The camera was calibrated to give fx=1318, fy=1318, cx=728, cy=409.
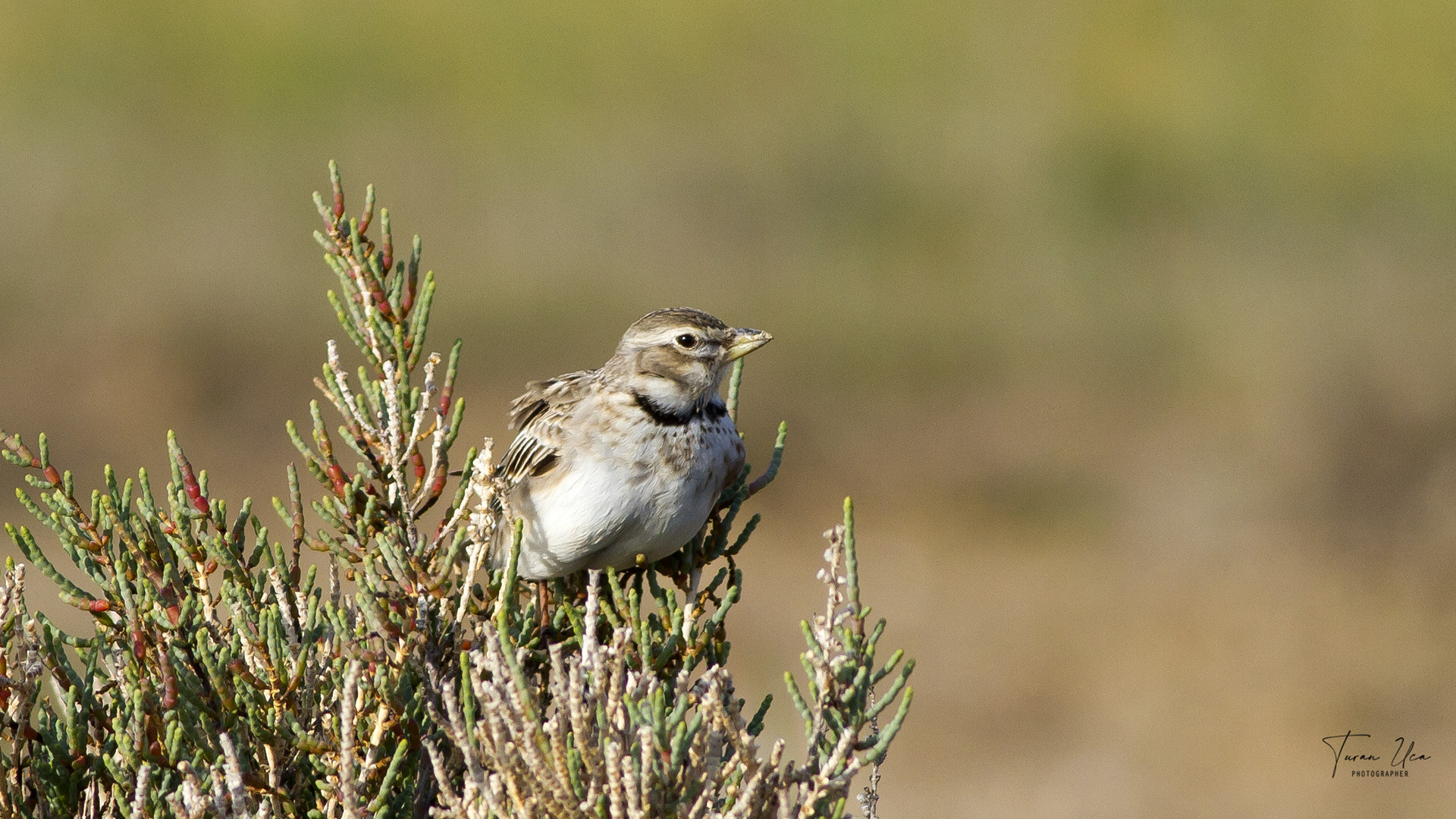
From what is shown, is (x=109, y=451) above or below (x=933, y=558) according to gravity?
above

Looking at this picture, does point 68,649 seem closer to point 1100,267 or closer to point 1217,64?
point 1100,267

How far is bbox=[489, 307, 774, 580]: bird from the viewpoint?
2.96 meters

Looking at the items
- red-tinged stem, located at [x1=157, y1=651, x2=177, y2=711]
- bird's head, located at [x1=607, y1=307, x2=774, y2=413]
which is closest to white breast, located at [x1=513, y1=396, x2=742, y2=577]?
bird's head, located at [x1=607, y1=307, x2=774, y2=413]

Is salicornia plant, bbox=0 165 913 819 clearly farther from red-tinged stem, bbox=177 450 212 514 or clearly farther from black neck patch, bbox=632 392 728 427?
black neck patch, bbox=632 392 728 427

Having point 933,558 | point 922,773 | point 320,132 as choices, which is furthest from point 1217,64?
point 320,132

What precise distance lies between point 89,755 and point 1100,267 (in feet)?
30.5

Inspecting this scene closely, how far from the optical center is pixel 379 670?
234 cm

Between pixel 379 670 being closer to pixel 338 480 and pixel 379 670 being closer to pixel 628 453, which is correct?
pixel 338 480

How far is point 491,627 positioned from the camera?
243cm

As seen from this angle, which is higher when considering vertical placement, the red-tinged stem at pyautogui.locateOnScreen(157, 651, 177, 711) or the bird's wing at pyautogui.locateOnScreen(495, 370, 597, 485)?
the bird's wing at pyautogui.locateOnScreen(495, 370, 597, 485)

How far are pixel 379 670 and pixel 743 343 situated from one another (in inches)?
52.0

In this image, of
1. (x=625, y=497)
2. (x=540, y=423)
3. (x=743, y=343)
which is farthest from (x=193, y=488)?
(x=743, y=343)
